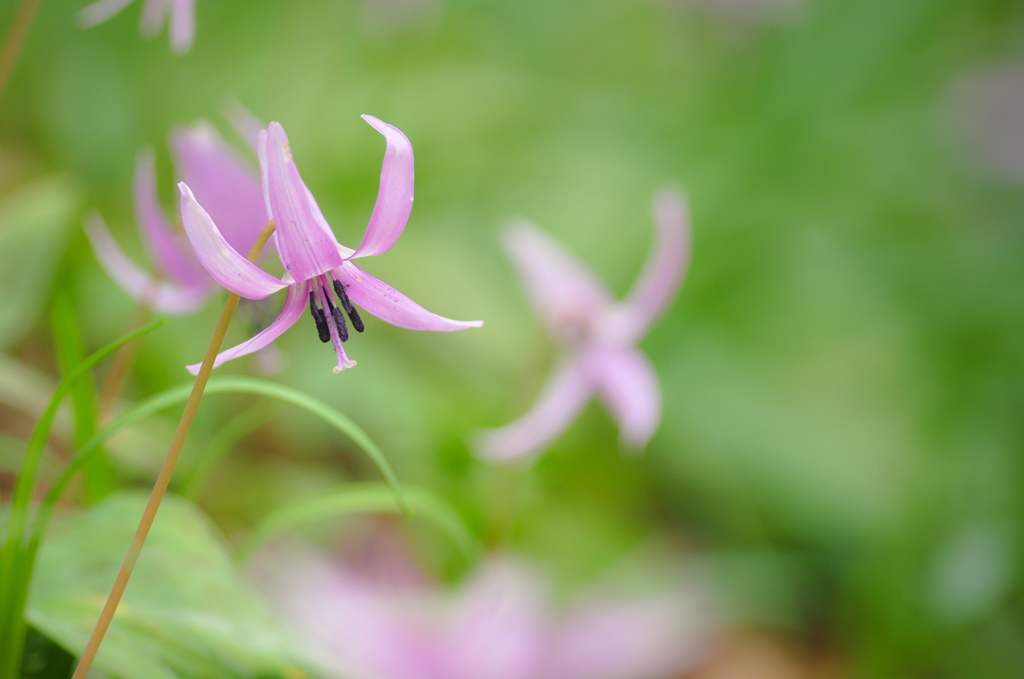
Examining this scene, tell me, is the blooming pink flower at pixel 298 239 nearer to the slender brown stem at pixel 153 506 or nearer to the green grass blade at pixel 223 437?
the slender brown stem at pixel 153 506

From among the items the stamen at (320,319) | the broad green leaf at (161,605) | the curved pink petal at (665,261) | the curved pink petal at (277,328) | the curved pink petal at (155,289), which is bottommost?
the broad green leaf at (161,605)

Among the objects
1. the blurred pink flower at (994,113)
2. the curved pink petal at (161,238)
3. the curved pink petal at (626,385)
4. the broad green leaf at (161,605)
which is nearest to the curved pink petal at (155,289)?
the curved pink petal at (161,238)

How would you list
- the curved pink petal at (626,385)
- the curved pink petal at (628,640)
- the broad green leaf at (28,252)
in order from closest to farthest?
the broad green leaf at (28,252)
the curved pink petal at (626,385)
the curved pink petal at (628,640)

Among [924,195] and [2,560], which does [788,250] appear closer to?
[924,195]

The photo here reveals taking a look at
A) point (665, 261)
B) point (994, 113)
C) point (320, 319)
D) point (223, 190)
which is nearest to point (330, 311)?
point (320, 319)

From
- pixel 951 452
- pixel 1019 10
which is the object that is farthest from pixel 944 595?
pixel 1019 10

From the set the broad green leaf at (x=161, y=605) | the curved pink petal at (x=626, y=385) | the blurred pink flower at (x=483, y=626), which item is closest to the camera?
the broad green leaf at (x=161, y=605)
